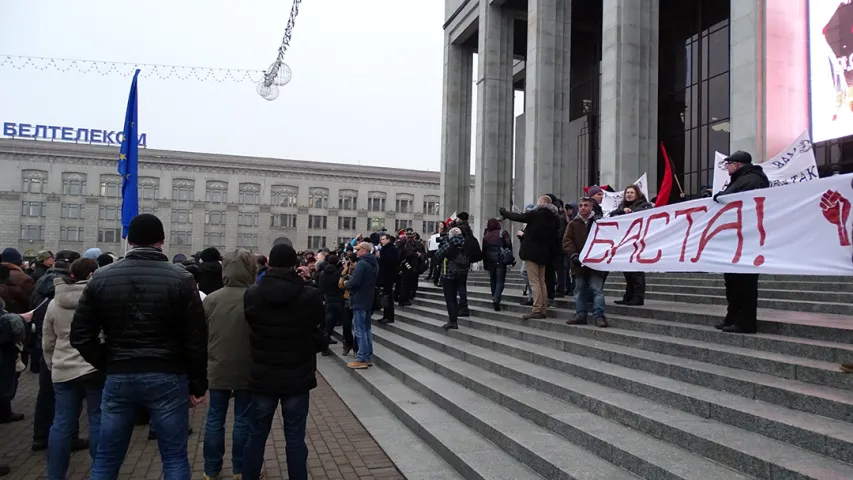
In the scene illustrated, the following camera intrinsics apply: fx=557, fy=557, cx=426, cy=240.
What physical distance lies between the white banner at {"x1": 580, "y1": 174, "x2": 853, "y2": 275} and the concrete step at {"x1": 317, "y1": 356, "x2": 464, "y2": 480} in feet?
11.6

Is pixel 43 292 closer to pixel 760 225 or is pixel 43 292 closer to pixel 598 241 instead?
pixel 598 241

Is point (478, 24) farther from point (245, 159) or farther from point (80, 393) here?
point (245, 159)

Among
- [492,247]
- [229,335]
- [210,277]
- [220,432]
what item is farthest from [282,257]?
[492,247]

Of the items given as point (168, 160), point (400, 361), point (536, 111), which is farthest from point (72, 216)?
point (400, 361)

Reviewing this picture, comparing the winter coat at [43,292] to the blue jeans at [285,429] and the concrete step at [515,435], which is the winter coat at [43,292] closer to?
the blue jeans at [285,429]

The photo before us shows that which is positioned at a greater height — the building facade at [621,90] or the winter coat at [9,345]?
the building facade at [621,90]

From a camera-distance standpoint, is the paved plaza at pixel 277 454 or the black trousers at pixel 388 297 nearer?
the paved plaza at pixel 277 454

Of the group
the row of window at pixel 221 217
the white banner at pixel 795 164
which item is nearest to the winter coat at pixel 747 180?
the white banner at pixel 795 164

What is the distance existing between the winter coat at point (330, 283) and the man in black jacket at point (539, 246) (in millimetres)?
4279

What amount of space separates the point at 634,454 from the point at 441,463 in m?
1.97

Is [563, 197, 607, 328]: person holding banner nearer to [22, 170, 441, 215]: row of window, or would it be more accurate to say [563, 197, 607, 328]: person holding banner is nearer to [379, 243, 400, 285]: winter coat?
[379, 243, 400, 285]: winter coat

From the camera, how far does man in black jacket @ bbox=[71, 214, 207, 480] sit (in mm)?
3504

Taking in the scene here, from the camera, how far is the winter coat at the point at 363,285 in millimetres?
9273

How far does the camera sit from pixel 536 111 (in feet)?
70.7
